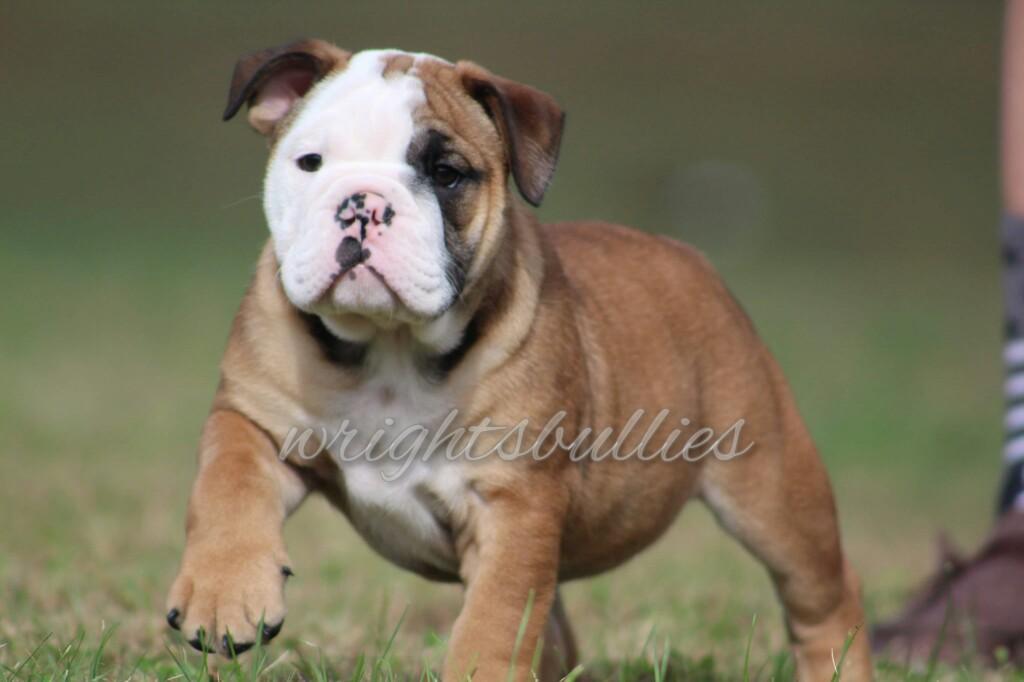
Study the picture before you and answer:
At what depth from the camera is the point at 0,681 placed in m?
3.70

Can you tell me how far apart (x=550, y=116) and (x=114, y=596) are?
7.56 feet

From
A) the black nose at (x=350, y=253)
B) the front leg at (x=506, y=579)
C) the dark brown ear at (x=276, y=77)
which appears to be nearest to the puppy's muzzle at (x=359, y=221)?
the black nose at (x=350, y=253)

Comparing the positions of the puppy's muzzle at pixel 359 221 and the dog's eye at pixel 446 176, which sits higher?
the dog's eye at pixel 446 176

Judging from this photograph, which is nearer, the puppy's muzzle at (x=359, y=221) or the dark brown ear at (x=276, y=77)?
the puppy's muzzle at (x=359, y=221)

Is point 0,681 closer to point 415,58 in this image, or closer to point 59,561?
point 415,58

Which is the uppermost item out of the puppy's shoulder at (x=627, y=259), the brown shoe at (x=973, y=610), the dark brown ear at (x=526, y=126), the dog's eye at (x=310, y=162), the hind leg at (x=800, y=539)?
the dark brown ear at (x=526, y=126)

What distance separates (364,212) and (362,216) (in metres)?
0.01

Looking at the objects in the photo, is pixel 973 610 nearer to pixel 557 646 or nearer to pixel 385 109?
pixel 557 646

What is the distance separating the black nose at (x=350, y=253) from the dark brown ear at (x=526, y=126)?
0.49m

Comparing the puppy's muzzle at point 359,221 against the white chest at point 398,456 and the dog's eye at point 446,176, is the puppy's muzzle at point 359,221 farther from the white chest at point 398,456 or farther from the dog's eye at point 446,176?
the white chest at point 398,456

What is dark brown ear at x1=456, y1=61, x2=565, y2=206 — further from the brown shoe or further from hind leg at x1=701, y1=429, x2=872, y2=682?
the brown shoe

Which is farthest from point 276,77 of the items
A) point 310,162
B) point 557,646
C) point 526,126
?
point 557,646

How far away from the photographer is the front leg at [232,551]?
142 inches

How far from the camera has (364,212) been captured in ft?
12.6
